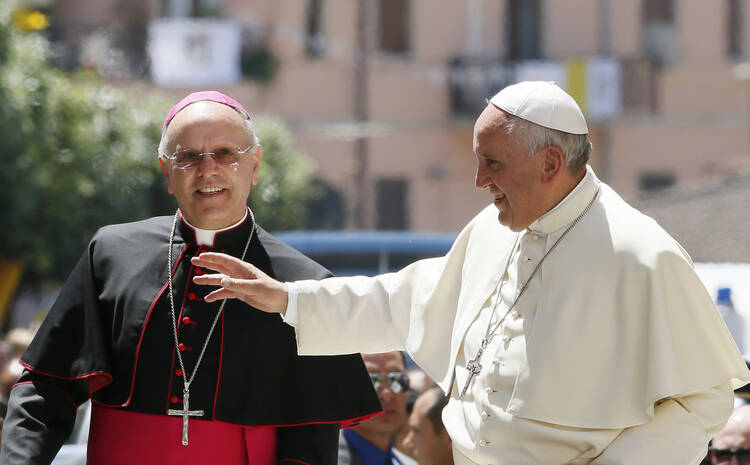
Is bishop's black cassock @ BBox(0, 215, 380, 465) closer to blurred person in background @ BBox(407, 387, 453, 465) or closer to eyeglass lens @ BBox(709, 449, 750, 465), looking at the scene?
blurred person in background @ BBox(407, 387, 453, 465)

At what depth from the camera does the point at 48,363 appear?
3.98 m

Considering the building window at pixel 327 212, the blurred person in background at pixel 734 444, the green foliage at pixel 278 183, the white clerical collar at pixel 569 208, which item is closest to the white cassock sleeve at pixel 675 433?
the white clerical collar at pixel 569 208

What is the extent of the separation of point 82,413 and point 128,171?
844 centimetres

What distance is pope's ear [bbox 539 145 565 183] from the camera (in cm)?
369

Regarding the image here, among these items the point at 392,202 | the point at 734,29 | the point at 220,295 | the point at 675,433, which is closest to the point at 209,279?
the point at 220,295

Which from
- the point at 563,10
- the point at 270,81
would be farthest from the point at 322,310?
the point at 563,10

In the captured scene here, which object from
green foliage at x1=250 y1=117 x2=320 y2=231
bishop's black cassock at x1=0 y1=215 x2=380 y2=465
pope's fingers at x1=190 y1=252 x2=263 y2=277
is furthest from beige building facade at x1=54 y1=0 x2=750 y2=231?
pope's fingers at x1=190 y1=252 x2=263 y2=277

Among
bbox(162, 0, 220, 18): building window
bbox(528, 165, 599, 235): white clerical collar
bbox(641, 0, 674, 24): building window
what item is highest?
bbox(162, 0, 220, 18): building window

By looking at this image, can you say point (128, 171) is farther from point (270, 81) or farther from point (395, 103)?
point (395, 103)

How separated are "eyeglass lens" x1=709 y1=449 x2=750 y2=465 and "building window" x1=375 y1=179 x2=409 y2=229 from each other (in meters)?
18.3

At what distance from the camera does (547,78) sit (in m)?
23.6

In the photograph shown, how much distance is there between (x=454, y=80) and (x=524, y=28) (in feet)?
5.88

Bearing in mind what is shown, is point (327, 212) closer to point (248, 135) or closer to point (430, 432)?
point (430, 432)

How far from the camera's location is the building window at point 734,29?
24578 mm
